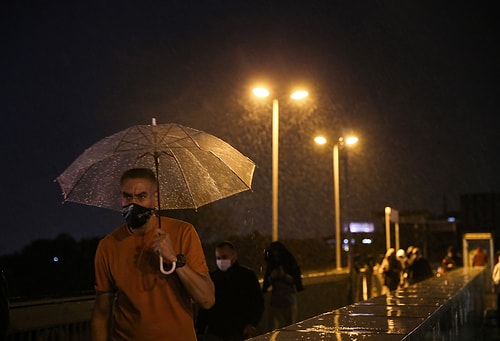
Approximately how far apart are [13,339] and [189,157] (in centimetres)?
349

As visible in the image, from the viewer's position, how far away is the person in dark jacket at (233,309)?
7.37 m

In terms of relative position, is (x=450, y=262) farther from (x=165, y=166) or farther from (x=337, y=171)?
(x=165, y=166)

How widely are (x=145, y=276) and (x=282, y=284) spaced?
7389 mm

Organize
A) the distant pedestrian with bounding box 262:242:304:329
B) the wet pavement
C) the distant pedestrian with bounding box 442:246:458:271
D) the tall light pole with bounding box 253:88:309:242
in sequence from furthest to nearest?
the distant pedestrian with bounding box 442:246:458:271, the tall light pole with bounding box 253:88:309:242, the wet pavement, the distant pedestrian with bounding box 262:242:304:329

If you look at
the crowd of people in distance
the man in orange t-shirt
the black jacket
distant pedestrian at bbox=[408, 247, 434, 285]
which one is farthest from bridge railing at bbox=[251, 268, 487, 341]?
the crowd of people in distance

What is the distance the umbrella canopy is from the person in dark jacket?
1.68 m

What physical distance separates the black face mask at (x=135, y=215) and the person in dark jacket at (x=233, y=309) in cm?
338

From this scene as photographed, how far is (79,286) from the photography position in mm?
12594

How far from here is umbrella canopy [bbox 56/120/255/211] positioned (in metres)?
5.39

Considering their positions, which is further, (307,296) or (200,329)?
(307,296)

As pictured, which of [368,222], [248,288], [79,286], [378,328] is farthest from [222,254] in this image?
[368,222]

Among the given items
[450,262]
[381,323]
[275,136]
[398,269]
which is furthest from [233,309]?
[450,262]

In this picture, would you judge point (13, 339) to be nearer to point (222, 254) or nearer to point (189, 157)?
point (222, 254)

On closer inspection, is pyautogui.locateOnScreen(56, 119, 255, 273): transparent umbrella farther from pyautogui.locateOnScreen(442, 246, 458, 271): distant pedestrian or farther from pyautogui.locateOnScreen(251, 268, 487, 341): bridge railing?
pyautogui.locateOnScreen(442, 246, 458, 271): distant pedestrian
